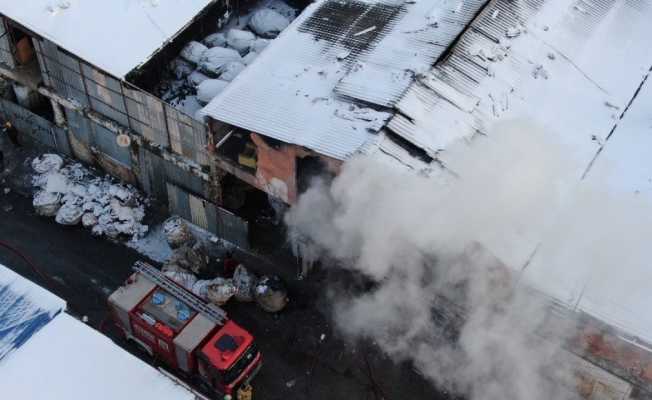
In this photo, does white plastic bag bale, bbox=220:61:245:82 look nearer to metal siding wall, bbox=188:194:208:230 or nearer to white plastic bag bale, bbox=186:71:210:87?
white plastic bag bale, bbox=186:71:210:87

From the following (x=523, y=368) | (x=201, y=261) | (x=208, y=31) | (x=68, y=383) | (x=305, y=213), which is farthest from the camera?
(x=208, y=31)

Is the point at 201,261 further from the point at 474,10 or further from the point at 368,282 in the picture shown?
the point at 474,10

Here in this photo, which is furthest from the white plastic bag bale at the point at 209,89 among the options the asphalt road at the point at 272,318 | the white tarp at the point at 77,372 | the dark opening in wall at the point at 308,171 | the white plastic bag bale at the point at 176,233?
the white tarp at the point at 77,372

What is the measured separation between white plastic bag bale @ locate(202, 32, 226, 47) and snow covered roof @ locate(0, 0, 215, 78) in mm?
1155

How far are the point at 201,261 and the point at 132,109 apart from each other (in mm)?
4632

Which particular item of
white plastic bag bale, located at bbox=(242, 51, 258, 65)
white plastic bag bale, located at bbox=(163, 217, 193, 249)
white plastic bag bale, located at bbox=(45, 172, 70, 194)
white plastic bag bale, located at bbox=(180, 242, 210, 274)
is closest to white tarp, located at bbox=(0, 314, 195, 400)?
white plastic bag bale, located at bbox=(180, 242, 210, 274)

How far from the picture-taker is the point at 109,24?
2127cm

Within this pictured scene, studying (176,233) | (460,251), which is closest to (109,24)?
(176,233)

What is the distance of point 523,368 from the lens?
18.2 m

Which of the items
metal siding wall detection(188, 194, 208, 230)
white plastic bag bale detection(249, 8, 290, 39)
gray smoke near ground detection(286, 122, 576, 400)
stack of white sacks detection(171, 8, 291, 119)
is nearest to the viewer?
gray smoke near ground detection(286, 122, 576, 400)

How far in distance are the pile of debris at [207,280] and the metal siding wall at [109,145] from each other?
8.15 feet

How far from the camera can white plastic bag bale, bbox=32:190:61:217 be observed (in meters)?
22.0

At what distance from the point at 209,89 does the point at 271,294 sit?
5.89 meters

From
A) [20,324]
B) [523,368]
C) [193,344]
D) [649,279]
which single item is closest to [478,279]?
[523,368]
